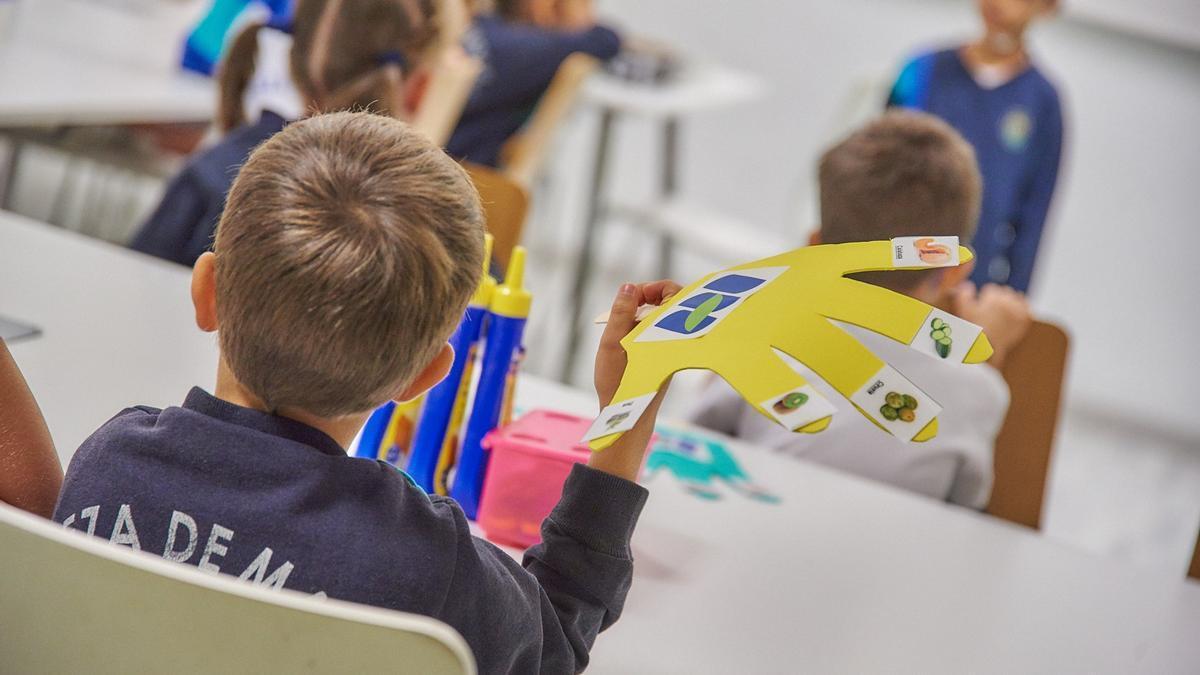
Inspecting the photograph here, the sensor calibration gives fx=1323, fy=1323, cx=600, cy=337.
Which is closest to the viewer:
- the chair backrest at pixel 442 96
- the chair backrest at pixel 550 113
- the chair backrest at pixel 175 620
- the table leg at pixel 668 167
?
the chair backrest at pixel 175 620

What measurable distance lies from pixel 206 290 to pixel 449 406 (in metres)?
0.32

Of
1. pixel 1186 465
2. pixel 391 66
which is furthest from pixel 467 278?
pixel 1186 465

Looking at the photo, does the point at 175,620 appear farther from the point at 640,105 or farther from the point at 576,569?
the point at 640,105

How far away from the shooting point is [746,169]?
193 inches

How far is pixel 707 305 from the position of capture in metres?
0.80

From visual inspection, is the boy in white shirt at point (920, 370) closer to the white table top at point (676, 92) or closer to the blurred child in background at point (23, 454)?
the blurred child in background at point (23, 454)

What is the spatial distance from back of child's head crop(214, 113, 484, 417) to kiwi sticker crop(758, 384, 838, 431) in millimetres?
192

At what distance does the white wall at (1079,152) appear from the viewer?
448 centimetres

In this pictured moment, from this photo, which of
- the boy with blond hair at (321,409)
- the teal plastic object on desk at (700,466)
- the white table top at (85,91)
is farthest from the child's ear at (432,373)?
the white table top at (85,91)

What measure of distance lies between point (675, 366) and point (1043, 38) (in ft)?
13.8

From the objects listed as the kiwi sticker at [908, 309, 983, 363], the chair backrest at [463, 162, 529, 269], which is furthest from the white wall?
the kiwi sticker at [908, 309, 983, 363]

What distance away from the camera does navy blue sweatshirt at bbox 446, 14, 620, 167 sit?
10.00 ft

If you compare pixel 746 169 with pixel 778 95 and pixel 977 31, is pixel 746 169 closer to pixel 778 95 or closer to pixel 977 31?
pixel 778 95

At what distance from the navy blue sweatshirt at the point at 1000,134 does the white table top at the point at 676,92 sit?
0.77 metres
